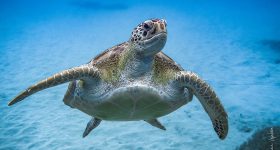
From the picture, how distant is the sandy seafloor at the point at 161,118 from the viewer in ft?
19.9

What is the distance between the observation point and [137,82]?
3.46m

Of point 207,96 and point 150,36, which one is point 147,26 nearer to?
point 150,36

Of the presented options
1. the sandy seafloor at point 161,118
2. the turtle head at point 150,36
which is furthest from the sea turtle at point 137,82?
the sandy seafloor at point 161,118

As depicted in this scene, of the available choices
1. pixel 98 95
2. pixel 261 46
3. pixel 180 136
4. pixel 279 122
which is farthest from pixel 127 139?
pixel 261 46

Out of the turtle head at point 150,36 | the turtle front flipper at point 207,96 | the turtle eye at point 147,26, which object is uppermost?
the turtle eye at point 147,26

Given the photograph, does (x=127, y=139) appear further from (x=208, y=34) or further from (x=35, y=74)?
(x=208, y=34)

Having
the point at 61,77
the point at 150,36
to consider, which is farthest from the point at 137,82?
the point at 61,77

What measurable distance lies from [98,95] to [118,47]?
2.41 ft

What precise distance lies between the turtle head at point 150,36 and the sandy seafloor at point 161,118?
Answer: 2986 millimetres

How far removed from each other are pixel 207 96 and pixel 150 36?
1091 mm

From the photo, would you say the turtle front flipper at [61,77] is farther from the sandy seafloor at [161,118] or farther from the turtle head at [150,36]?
the sandy seafloor at [161,118]

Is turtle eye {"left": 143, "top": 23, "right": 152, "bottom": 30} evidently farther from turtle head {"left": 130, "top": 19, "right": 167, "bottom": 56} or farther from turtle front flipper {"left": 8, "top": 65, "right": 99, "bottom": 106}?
turtle front flipper {"left": 8, "top": 65, "right": 99, "bottom": 106}

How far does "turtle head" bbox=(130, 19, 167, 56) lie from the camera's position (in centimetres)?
309

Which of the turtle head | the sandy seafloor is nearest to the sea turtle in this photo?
the turtle head
